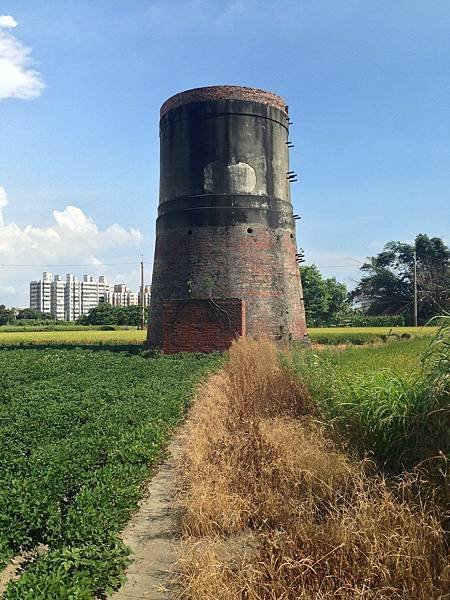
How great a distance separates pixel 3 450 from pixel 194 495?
2438 mm

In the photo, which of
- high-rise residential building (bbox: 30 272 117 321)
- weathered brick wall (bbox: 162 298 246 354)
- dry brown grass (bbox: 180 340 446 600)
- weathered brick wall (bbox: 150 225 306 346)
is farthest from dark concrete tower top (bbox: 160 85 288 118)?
high-rise residential building (bbox: 30 272 117 321)

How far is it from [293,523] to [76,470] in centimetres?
209

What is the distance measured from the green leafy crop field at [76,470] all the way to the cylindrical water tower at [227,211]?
7.85m

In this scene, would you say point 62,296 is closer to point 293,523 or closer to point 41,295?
point 41,295

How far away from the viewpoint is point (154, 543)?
4309mm

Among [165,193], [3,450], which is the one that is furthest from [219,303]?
[3,450]

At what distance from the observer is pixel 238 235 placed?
17844mm

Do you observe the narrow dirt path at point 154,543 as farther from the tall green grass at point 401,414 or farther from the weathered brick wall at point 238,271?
the weathered brick wall at point 238,271

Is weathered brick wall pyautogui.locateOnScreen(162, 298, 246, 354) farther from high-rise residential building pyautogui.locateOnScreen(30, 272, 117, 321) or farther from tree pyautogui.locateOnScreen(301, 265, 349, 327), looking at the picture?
high-rise residential building pyautogui.locateOnScreen(30, 272, 117, 321)

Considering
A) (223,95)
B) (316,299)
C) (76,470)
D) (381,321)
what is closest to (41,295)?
(316,299)

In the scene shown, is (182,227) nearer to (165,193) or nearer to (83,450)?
(165,193)

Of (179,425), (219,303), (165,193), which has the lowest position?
(179,425)

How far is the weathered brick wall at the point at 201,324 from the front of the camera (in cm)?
1703

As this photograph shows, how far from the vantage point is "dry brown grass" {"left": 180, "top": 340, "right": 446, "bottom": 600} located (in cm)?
316
